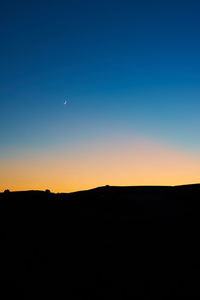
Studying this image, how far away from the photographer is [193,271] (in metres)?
6.75

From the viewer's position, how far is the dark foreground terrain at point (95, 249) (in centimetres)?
596

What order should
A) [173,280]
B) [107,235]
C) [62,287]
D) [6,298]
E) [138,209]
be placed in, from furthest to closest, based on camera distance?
[138,209] < [107,235] < [173,280] < [62,287] < [6,298]

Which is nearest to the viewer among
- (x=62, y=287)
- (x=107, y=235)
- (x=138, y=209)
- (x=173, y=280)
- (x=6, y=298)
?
(x=6, y=298)

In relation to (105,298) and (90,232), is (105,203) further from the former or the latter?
(105,298)

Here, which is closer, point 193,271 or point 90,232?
point 193,271

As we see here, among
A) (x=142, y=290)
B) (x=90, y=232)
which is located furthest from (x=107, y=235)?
(x=142, y=290)

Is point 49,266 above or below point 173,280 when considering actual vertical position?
above

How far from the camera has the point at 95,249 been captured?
7.79 meters

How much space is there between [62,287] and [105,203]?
6406 millimetres

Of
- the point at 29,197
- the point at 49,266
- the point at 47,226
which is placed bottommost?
the point at 49,266

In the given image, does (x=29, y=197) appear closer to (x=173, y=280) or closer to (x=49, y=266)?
(x=49, y=266)

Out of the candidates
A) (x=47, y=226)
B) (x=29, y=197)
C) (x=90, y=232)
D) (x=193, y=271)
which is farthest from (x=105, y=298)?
(x=29, y=197)

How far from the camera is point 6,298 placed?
17.6ft

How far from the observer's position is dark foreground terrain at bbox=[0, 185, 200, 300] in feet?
19.6
